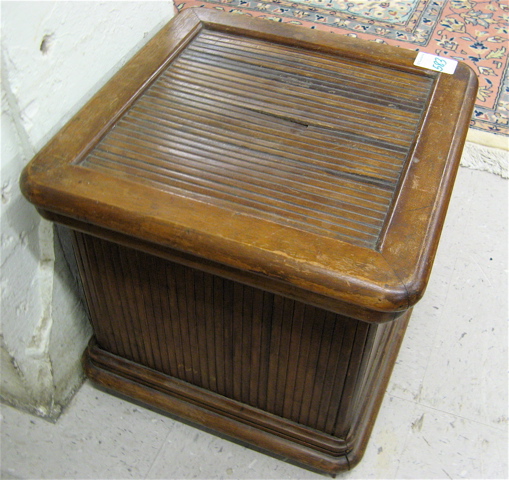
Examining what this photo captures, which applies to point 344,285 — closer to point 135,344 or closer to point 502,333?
point 135,344

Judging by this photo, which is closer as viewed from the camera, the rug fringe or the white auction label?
the white auction label

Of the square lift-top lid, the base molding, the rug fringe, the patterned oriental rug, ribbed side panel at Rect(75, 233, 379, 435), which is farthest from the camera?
the patterned oriental rug

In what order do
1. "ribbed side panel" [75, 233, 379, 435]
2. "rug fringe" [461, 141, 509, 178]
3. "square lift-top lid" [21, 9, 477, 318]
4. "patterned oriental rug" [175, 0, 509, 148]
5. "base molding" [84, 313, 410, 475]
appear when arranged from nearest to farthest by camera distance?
1. "square lift-top lid" [21, 9, 477, 318]
2. "ribbed side panel" [75, 233, 379, 435]
3. "base molding" [84, 313, 410, 475]
4. "rug fringe" [461, 141, 509, 178]
5. "patterned oriental rug" [175, 0, 509, 148]

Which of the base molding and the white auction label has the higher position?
the white auction label

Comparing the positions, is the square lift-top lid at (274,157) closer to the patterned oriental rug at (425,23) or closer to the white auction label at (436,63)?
the white auction label at (436,63)

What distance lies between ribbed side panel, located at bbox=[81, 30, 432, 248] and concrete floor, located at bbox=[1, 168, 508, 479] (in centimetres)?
55

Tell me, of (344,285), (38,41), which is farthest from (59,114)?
(344,285)

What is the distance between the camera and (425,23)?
2105 mm

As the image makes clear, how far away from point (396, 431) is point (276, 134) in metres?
0.64

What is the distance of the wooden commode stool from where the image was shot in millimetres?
806

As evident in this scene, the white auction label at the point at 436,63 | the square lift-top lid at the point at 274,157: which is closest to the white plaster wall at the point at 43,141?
the square lift-top lid at the point at 274,157

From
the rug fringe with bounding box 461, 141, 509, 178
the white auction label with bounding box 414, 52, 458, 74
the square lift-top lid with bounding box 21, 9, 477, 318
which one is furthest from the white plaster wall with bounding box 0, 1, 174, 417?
the rug fringe with bounding box 461, 141, 509, 178

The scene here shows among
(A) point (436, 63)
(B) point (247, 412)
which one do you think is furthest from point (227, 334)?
(A) point (436, 63)

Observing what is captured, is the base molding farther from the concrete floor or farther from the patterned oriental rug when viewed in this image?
the patterned oriental rug
